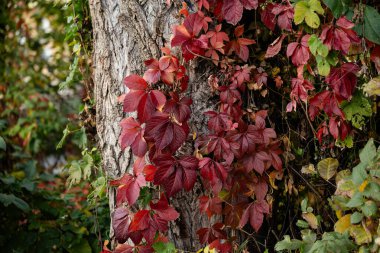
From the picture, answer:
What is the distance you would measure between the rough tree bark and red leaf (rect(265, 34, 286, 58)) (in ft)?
1.00

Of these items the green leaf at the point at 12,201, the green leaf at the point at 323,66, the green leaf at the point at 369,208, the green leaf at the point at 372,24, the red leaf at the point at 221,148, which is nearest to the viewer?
the green leaf at the point at 369,208

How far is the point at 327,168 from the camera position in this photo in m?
1.95

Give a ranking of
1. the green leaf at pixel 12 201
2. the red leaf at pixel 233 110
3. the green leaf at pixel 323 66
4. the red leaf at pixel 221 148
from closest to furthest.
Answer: the green leaf at pixel 323 66 < the red leaf at pixel 221 148 < the red leaf at pixel 233 110 < the green leaf at pixel 12 201

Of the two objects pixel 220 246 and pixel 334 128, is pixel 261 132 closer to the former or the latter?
pixel 334 128

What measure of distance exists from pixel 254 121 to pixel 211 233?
531 mm

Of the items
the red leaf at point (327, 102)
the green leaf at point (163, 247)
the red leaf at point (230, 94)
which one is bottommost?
the green leaf at point (163, 247)

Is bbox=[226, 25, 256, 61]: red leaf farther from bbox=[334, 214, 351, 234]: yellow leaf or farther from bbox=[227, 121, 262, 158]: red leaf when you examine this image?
bbox=[334, 214, 351, 234]: yellow leaf

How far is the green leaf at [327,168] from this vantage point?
76.3 inches

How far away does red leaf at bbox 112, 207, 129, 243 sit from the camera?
197 centimetres

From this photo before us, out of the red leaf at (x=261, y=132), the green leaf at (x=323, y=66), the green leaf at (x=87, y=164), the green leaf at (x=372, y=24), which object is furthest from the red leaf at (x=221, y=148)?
the green leaf at (x=87, y=164)

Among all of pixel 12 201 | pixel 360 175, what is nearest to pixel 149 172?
pixel 360 175

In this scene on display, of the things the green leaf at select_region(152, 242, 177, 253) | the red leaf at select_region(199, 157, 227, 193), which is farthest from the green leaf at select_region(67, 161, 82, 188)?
the red leaf at select_region(199, 157, 227, 193)

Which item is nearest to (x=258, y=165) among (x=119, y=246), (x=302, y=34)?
(x=302, y=34)

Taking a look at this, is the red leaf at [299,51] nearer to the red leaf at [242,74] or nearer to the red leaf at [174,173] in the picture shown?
the red leaf at [242,74]
